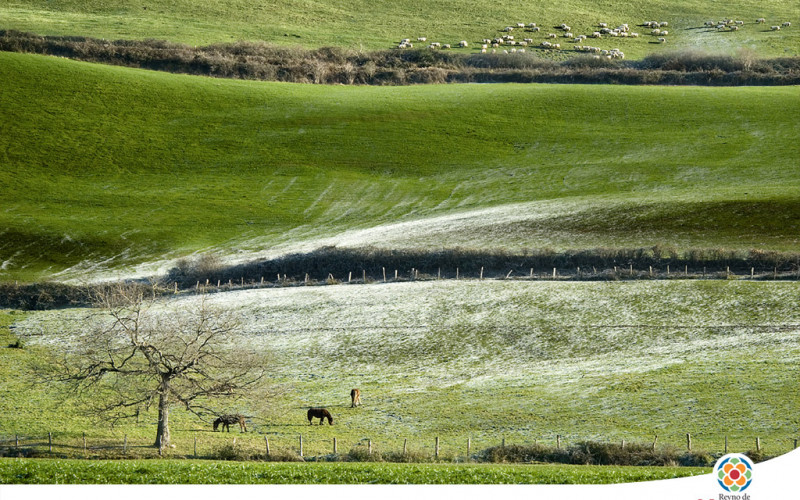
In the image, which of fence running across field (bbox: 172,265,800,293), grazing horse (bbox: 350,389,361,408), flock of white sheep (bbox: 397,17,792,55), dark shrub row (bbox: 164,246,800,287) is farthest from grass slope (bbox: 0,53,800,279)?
grazing horse (bbox: 350,389,361,408)

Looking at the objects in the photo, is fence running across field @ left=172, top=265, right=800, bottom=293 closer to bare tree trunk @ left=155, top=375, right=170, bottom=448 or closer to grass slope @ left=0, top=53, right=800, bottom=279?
grass slope @ left=0, top=53, right=800, bottom=279

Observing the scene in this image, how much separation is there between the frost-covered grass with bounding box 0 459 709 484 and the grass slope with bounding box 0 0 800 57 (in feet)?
338

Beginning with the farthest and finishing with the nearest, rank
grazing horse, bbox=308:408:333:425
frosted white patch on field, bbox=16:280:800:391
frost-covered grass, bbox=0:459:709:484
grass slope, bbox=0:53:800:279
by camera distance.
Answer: grass slope, bbox=0:53:800:279 < frosted white patch on field, bbox=16:280:800:391 < grazing horse, bbox=308:408:333:425 < frost-covered grass, bbox=0:459:709:484

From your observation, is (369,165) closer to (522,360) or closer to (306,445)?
(522,360)

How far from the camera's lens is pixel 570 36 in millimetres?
133250

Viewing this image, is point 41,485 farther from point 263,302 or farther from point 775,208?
point 775,208

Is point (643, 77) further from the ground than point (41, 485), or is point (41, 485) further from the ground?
point (643, 77)

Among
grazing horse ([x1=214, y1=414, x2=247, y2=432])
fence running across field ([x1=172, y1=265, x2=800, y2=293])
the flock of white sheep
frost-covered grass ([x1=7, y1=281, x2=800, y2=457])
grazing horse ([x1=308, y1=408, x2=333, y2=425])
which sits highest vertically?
the flock of white sheep

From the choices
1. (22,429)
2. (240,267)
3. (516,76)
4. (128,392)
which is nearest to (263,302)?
(240,267)

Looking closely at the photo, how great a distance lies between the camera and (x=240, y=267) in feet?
206

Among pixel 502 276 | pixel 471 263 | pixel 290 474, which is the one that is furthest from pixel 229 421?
pixel 471 263

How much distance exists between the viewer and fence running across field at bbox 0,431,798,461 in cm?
3058

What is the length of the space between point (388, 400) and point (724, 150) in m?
58.1

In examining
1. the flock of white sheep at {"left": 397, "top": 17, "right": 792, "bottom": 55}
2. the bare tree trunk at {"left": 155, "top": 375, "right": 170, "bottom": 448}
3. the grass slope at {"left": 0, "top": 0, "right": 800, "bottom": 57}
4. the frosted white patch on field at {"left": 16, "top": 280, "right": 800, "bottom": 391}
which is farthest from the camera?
the grass slope at {"left": 0, "top": 0, "right": 800, "bottom": 57}
